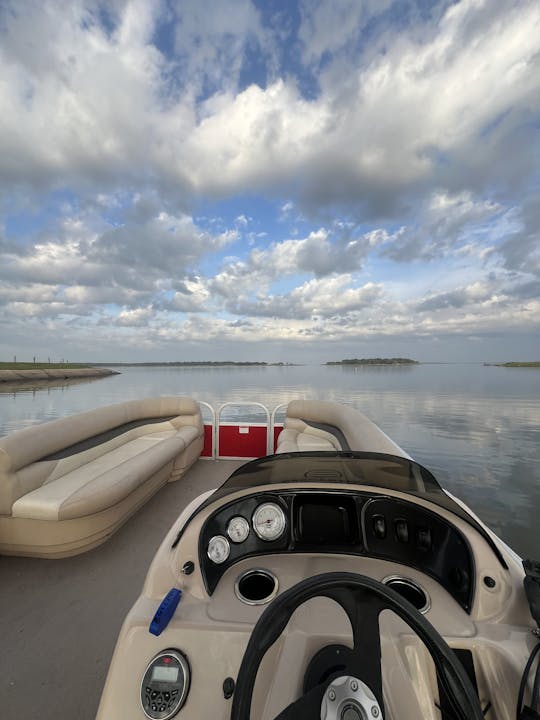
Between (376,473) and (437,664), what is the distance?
2.51 ft

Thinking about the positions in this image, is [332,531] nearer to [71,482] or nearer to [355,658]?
[355,658]

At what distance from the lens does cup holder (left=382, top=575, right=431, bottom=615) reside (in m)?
1.27

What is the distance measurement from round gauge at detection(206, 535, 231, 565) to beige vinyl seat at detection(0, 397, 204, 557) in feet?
5.48

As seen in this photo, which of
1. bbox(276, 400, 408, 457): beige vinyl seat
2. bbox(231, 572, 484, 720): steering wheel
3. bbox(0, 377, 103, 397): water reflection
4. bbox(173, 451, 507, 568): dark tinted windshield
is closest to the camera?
bbox(231, 572, 484, 720): steering wheel

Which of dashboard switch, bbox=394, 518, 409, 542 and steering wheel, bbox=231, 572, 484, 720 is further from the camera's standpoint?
dashboard switch, bbox=394, 518, 409, 542

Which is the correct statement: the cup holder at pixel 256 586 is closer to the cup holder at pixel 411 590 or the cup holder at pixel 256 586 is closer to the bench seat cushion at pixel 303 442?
the cup holder at pixel 411 590

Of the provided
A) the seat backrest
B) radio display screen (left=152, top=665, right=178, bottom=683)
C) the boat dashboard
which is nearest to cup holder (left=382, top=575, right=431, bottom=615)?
the boat dashboard

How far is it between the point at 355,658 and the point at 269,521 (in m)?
0.71

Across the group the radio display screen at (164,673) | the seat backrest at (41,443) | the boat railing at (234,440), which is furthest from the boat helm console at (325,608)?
the boat railing at (234,440)

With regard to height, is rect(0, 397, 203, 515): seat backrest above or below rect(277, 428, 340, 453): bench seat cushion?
above

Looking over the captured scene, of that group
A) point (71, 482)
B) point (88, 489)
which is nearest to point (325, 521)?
point (88, 489)

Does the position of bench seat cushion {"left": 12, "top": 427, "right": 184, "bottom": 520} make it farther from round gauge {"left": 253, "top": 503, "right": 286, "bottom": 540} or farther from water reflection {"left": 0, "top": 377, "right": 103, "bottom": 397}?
water reflection {"left": 0, "top": 377, "right": 103, "bottom": 397}

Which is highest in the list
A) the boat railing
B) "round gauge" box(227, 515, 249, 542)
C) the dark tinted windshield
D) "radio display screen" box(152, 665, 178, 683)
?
the dark tinted windshield

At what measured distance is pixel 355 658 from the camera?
81cm
